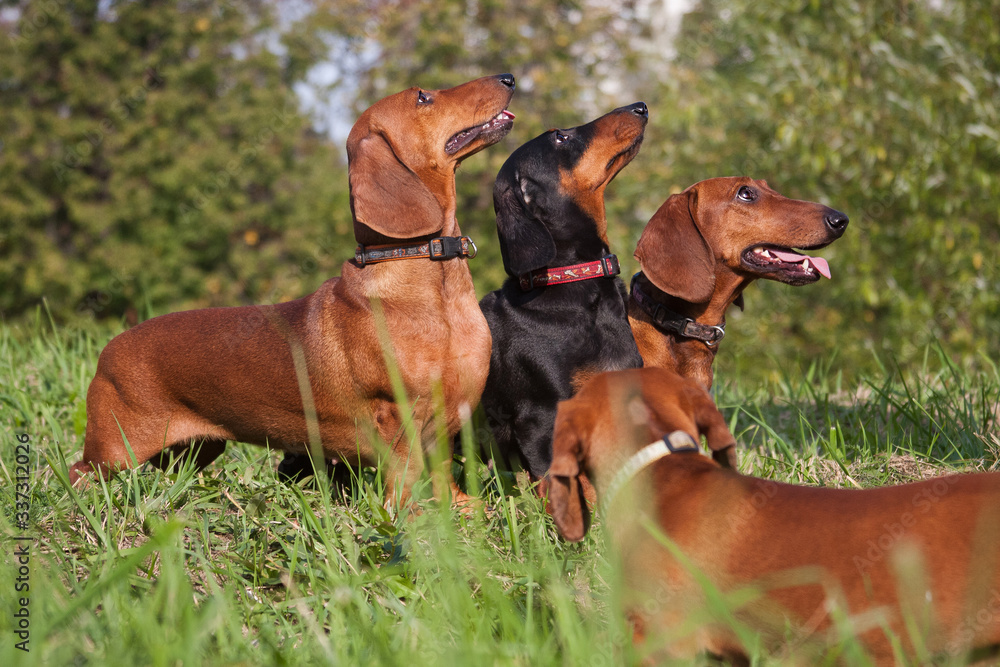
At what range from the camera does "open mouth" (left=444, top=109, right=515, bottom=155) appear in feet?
12.1

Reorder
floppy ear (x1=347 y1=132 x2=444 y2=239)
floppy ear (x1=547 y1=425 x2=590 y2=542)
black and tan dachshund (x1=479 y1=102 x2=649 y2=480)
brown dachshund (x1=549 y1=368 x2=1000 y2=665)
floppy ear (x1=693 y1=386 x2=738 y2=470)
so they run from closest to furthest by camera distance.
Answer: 1. brown dachshund (x1=549 y1=368 x2=1000 y2=665)
2. floppy ear (x1=547 y1=425 x2=590 y2=542)
3. floppy ear (x1=693 y1=386 x2=738 y2=470)
4. floppy ear (x1=347 y1=132 x2=444 y2=239)
5. black and tan dachshund (x1=479 y1=102 x2=649 y2=480)

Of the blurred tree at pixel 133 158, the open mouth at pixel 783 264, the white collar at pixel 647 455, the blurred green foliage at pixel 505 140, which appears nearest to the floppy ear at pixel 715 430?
the white collar at pixel 647 455

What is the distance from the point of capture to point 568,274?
3748mm

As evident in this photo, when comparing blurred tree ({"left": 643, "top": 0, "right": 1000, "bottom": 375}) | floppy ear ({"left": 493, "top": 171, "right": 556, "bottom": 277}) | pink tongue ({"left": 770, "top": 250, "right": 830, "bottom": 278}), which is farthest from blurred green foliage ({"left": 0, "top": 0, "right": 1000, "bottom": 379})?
floppy ear ({"left": 493, "top": 171, "right": 556, "bottom": 277})

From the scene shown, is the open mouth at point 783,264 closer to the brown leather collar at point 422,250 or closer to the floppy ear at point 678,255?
the floppy ear at point 678,255

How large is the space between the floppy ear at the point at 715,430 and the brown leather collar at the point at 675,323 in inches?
54.5

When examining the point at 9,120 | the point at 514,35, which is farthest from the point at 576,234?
the point at 9,120

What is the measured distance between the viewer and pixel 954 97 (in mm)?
7301

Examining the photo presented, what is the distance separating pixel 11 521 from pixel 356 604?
4.73ft

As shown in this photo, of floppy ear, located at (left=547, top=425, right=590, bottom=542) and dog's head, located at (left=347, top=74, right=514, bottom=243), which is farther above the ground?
dog's head, located at (left=347, top=74, right=514, bottom=243)

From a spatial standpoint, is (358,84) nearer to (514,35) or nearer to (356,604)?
(514,35)

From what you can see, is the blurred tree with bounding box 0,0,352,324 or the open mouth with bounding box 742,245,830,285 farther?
the blurred tree with bounding box 0,0,352,324

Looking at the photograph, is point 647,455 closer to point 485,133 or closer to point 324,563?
point 324,563

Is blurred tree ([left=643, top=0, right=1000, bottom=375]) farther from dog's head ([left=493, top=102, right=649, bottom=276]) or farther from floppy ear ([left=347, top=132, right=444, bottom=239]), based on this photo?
floppy ear ([left=347, top=132, right=444, bottom=239])
